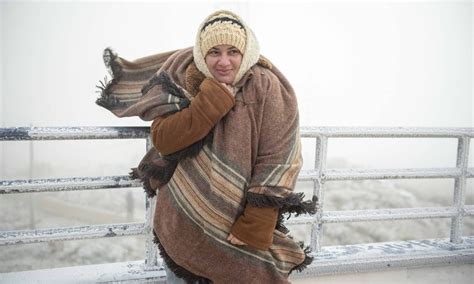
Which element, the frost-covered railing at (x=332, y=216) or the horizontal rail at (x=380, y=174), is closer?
the frost-covered railing at (x=332, y=216)

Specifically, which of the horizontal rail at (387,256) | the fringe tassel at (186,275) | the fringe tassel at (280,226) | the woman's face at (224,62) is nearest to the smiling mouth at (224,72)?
the woman's face at (224,62)

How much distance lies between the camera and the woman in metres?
1.49

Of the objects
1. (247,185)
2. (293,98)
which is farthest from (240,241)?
(293,98)

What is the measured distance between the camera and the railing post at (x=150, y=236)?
215 centimetres

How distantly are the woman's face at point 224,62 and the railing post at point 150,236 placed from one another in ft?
2.35

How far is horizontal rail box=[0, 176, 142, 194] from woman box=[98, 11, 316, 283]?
1.40ft

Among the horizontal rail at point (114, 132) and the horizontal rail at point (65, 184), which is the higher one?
the horizontal rail at point (114, 132)

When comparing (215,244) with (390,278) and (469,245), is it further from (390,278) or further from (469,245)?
(469,245)

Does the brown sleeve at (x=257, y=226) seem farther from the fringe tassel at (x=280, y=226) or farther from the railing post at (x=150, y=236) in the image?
the railing post at (x=150, y=236)

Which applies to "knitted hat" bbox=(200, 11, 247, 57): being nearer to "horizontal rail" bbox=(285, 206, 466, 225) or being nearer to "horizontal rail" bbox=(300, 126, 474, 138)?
"horizontal rail" bbox=(300, 126, 474, 138)

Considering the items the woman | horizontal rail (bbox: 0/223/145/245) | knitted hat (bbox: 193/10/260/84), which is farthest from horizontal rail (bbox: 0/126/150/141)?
knitted hat (bbox: 193/10/260/84)

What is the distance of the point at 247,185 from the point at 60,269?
1398mm

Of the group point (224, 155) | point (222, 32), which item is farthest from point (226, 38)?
point (224, 155)

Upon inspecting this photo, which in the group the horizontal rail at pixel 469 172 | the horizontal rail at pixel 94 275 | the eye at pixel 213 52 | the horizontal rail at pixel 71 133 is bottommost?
the horizontal rail at pixel 94 275
